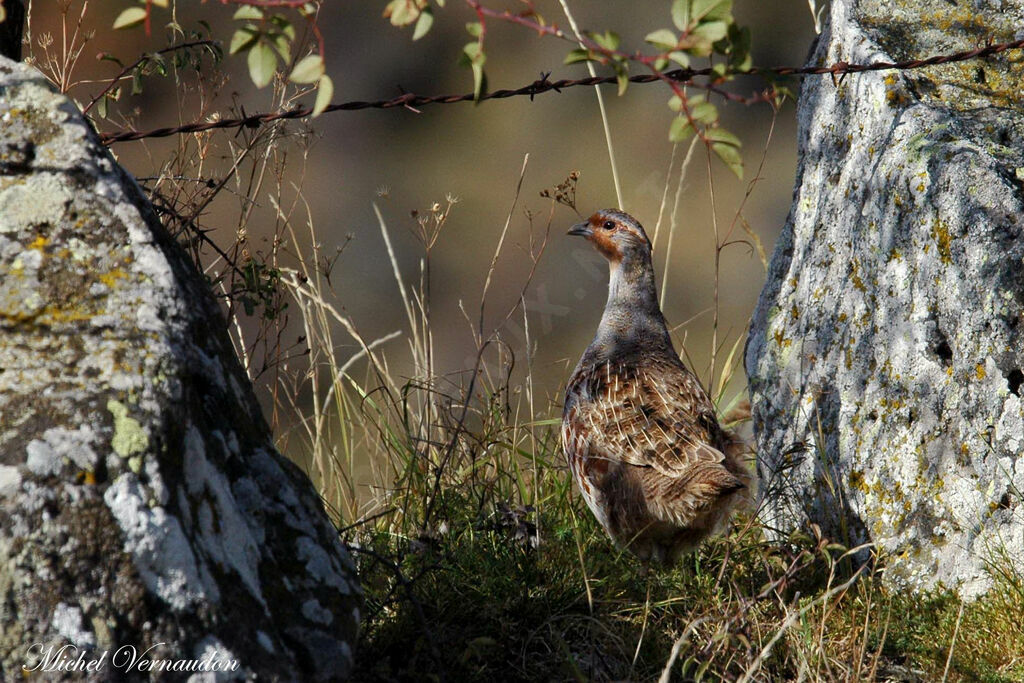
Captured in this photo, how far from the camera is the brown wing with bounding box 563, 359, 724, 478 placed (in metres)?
3.68

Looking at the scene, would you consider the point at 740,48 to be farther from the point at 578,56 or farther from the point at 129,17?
the point at 129,17

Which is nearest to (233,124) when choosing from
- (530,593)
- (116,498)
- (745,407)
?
(116,498)

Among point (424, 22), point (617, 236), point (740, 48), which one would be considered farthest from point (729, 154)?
point (617, 236)

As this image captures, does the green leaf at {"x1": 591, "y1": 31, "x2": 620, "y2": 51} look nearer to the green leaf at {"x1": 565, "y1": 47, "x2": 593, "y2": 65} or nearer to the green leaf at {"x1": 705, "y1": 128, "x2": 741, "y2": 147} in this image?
the green leaf at {"x1": 565, "y1": 47, "x2": 593, "y2": 65}

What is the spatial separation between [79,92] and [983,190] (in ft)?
24.1

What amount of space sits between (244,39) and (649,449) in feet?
8.01

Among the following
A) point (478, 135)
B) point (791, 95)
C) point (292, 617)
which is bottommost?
point (478, 135)

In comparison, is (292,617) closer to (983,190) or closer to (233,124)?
(233,124)

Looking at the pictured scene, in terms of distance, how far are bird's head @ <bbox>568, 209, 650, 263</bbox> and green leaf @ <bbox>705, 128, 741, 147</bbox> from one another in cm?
252

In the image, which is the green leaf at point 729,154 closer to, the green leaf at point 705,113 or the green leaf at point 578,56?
the green leaf at point 705,113

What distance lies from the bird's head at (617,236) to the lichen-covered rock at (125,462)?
242 centimetres

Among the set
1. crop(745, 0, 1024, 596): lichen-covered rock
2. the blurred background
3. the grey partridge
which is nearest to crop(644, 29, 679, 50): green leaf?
crop(745, 0, 1024, 596): lichen-covered rock

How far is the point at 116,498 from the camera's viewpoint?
182cm
